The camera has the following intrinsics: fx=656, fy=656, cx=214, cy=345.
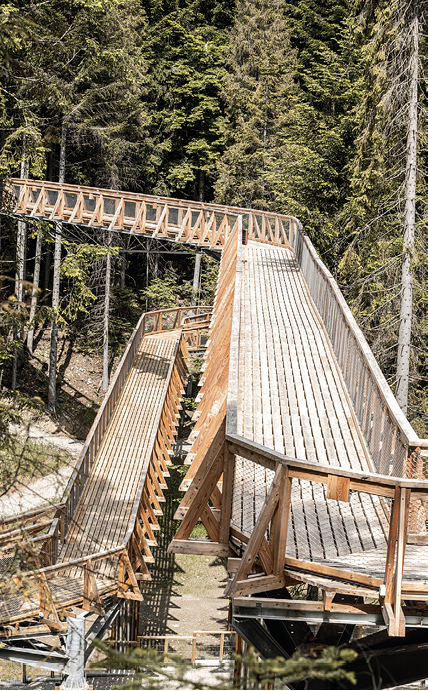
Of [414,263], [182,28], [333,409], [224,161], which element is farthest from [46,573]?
[182,28]

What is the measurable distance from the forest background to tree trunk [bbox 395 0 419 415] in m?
0.10

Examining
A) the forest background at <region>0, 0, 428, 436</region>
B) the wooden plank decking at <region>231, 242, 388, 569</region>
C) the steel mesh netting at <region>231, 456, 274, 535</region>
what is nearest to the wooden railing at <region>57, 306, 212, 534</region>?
the forest background at <region>0, 0, 428, 436</region>

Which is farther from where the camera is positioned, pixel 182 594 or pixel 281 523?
pixel 182 594

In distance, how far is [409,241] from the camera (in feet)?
44.0

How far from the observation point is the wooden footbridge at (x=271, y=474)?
439 centimetres

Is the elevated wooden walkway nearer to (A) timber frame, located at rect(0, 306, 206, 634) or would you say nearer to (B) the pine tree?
(A) timber frame, located at rect(0, 306, 206, 634)

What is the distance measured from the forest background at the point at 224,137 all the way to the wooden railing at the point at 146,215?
1285mm

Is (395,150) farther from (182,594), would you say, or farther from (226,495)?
(182,594)

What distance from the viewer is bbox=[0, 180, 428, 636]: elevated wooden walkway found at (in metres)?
4.36

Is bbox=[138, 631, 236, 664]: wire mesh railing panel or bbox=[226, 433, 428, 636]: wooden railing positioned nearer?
bbox=[226, 433, 428, 636]: wooden railing

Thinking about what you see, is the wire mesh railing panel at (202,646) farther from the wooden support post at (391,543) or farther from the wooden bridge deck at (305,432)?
the wooden support post at (391,543)

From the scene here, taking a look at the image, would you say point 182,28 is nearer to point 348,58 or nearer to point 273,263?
point 348,58

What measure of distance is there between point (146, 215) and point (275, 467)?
57.5 ft

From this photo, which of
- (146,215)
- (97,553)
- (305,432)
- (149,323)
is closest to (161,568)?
(149,323)
